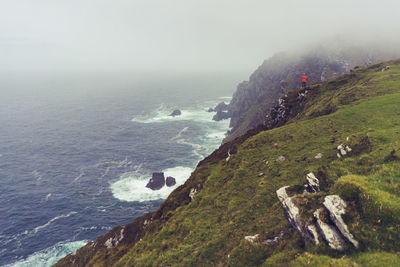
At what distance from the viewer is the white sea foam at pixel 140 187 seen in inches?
3290

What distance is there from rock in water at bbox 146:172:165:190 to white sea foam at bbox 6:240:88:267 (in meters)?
29.0

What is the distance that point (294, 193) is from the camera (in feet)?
72.6

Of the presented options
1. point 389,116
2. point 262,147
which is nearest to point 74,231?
point 262,147

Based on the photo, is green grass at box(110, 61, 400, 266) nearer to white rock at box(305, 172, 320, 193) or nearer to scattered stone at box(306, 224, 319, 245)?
scattered stone at box(306, 224, 319, 245)

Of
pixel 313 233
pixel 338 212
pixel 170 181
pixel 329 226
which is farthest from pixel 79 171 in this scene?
pixel 338 212

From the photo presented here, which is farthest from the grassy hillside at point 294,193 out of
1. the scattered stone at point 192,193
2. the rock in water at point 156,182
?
the rock in water at point 156,182

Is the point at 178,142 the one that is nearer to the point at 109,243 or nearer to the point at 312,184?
the point at 109,243

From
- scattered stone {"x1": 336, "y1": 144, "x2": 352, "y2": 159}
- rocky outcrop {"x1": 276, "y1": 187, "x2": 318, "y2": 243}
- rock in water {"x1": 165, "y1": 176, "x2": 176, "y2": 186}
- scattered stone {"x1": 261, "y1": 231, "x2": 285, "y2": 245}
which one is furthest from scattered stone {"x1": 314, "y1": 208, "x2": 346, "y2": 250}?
rock in water {"x1": 165, "y1": 176, "x2": 176, "y2": 186}

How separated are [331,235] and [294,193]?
894 cm

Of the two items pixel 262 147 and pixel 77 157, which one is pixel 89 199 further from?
pixel 262 147

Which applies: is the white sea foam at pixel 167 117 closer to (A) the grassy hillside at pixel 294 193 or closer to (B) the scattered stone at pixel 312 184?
(A) the grassy hillside at pixel 294 193

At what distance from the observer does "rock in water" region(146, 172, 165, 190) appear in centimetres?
8760

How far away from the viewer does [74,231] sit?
226 feet

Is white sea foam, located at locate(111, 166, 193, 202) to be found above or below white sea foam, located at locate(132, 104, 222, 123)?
below
